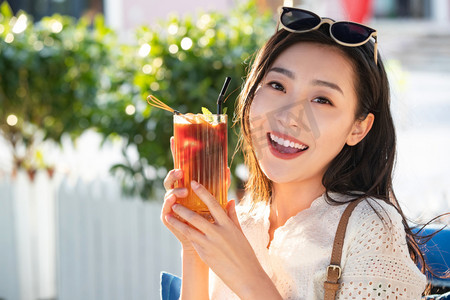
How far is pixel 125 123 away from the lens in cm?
337

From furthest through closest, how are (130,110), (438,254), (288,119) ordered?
(130,110) → (438,254) → (288,119)

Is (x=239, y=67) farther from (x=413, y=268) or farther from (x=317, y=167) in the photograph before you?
(x=413, y=268)

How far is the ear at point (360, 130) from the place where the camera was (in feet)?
5.29

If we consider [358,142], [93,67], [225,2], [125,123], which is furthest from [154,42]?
[225,2]

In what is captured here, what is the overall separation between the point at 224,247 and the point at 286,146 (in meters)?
0.28

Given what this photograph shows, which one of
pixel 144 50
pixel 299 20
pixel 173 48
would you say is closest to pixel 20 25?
pixel 144 50

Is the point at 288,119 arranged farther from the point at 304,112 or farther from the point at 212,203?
the point at 212,203

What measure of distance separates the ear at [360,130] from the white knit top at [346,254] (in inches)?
5.7

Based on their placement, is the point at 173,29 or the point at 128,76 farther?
the point at 128,76

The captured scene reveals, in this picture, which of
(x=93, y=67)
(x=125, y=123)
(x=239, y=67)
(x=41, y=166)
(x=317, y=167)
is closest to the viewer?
(x=317, y=167)

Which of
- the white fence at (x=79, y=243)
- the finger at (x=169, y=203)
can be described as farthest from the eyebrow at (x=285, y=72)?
the white fence at (x=79, y=243)

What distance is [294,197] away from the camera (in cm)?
170

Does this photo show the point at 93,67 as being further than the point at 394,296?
Yes

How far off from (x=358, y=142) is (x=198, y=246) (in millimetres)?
507
